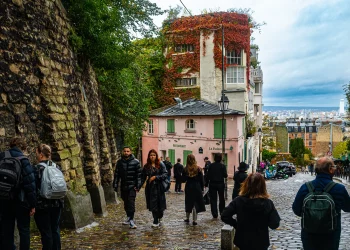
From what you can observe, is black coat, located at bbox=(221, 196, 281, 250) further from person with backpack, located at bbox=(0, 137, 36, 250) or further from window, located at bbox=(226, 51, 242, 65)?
window, located at bbox=(226, 51, 242, 65)

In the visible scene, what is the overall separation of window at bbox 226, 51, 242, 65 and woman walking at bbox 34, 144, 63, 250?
1408 inches

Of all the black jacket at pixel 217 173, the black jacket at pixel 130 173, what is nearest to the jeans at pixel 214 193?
the black jacket at pixel 217 173

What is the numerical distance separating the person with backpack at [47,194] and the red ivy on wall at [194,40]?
35094mm

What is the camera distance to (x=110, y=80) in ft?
55.7

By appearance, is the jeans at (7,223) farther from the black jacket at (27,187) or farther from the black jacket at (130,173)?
the black jacket at (130,173)

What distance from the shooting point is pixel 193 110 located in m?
35.5

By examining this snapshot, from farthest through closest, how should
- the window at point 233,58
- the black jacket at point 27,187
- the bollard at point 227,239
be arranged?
the window at point 233,58
the bollard at point 227,239
the black jacket at point 27,187

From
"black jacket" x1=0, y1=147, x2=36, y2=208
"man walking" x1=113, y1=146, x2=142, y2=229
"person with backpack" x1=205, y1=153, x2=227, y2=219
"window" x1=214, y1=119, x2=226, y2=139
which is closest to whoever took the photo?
Result: "black jacket" x1=0, y1=147, x2=36, y2=208

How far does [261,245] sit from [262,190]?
0.65 meters

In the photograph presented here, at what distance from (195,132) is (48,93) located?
86.9ft

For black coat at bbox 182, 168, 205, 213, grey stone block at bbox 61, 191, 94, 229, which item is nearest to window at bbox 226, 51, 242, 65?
black coat at bbox 182, 168, 205, 213

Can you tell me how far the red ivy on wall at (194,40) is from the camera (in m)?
40.1

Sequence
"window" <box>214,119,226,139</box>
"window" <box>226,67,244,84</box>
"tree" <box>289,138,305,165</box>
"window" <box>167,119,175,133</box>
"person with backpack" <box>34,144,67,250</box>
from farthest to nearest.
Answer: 1. "tree" <box>289,138,305,165</box>
2. "window" <box>226,67,244,84</box>
3. "window" <box>167,119,175,133</box>
4. "window" <box>214,119,226,139</box>
5. "person with backpack" <box>34,144,67,250</box>

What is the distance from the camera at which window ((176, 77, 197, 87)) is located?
1630 inches
